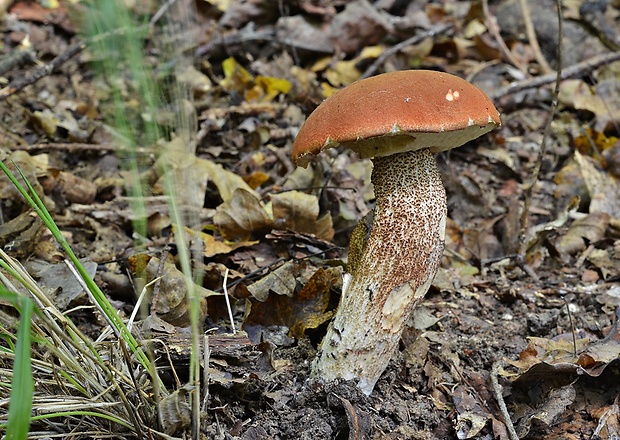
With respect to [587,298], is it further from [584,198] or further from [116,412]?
[116,412]

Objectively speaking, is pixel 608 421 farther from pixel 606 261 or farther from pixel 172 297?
pixel 172 297

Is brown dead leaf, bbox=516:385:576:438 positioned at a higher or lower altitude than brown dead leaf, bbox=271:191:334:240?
lower

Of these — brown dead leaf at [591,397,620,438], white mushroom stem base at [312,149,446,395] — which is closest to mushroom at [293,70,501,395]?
white mushroom stem base at [312,149,446,395]

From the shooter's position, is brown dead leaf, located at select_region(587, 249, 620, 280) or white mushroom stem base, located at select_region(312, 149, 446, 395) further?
brown dead leaf, located at select_region(587, 249, 620, 280)

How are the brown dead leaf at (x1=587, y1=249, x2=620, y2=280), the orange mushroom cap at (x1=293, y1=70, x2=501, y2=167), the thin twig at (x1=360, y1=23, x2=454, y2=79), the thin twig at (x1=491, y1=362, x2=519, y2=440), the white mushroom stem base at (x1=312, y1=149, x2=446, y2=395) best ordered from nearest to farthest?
the orange mushroom cap at (x1=293, y1=70, x2=501, y2=167) → the thin twig at (x1=491, y1=362, x2=519, y2=440) → the white mushroom stem base at (x1=312, y1=149, x2=446, y2=395) → the brown dead leaf at (x1=587, y1=249, x2=620, y2=280) → the thin twig at (x1=360, y1=23, x2=454, y2=79)

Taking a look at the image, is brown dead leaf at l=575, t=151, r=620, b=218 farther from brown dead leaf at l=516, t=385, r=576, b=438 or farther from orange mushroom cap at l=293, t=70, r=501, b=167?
orange mushroom cap at l=293, t=70, r=501, b=167

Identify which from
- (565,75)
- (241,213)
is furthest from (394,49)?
(241,213)
